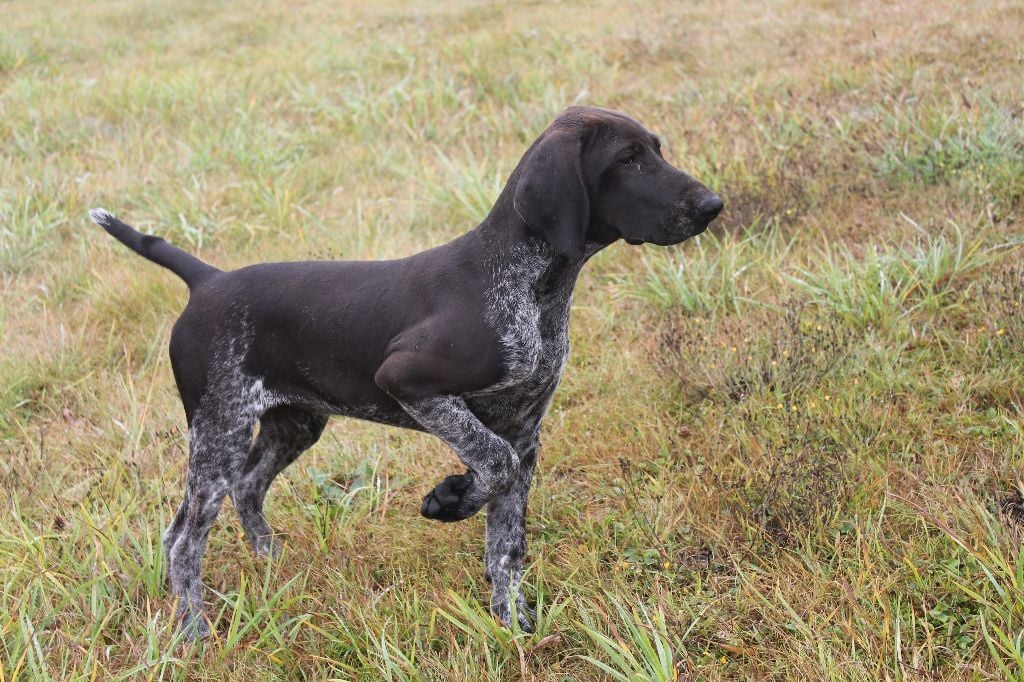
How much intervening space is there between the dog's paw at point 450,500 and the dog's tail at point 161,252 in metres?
1.38

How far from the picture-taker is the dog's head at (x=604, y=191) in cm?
316

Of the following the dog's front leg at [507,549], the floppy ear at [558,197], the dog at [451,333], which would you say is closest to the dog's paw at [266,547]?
the dog at [451,333]

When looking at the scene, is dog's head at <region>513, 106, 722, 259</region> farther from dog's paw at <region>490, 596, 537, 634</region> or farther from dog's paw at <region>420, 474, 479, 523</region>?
dog's paw at <region>490, 596, 537, 634</region>

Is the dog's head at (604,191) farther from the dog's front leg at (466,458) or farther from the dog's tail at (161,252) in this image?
the dog's tail at (161,252)

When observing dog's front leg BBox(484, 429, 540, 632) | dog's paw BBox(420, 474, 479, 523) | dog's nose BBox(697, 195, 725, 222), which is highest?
dog's nose BBox(697, 195, 725, 222)

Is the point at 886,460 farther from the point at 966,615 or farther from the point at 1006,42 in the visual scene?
the point at 1006,42

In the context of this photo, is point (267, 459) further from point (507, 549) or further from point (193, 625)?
point (507, 549)

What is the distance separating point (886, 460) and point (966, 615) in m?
0.89

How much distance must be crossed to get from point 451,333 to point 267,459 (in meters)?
1.36

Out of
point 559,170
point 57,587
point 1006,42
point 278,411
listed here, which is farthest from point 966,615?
point 1006,42

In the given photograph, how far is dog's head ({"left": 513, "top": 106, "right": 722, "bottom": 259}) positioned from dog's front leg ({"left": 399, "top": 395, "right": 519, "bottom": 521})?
0.67m

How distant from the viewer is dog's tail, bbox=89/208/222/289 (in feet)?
12.9

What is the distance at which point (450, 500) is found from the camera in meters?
3.29

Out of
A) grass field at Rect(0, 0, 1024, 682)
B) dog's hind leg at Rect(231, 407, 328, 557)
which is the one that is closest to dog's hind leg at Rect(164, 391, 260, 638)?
grass field at Rect(0, 0, 1024, 682)
